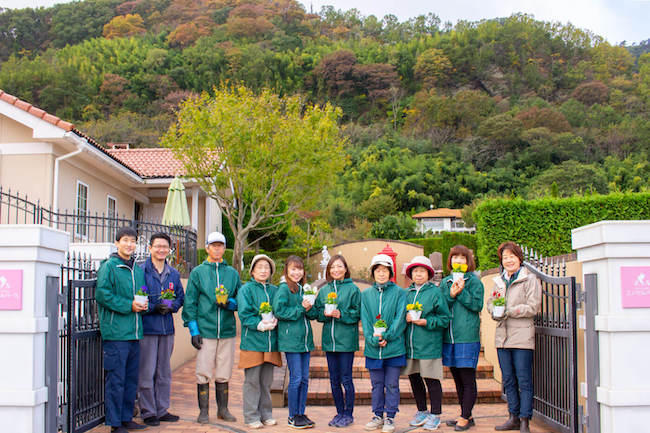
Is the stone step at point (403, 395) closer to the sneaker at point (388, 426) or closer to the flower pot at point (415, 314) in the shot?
the sneaker at point (388, 426)

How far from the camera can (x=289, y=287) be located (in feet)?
19.9

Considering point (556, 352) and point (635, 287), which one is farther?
point (556, 352)

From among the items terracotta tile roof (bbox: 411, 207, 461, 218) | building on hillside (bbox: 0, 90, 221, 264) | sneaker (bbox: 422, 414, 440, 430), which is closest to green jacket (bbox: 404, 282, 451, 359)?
sneaker (bbox: 422, 414, 440, 430)

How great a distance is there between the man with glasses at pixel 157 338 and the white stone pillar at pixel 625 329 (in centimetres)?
416

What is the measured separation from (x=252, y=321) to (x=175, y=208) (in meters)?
9.32

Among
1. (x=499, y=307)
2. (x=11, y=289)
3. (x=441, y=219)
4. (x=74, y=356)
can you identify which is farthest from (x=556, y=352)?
(x=441, y=219)

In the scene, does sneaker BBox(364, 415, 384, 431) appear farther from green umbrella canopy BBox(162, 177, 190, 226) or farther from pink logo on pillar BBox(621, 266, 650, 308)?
green umbrella canopy BBox(162, 177, 190, 226)

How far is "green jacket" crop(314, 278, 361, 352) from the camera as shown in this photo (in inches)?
237

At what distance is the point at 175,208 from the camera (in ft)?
48.0

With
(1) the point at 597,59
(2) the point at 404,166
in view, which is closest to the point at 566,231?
(2) the point at 404,166

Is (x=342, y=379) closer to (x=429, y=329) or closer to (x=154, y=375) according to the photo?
(x=429, y=329)

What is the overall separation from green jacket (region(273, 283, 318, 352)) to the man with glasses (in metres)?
1.15

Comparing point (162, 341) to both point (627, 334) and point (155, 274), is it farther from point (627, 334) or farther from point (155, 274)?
point (627, 334)

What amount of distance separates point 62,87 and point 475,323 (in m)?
67.4
